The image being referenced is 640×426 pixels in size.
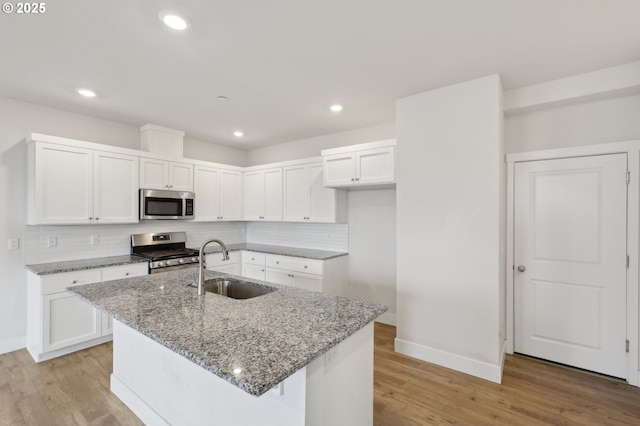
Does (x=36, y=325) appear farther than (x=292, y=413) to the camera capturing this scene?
Yes

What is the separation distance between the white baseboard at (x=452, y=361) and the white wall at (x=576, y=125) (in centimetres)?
213

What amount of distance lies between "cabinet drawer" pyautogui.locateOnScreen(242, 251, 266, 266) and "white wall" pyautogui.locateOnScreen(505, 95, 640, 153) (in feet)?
11.1

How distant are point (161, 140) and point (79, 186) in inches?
45.0

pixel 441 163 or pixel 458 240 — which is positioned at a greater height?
pixel 441 163

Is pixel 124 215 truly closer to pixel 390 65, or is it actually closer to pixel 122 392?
pixel 122 392

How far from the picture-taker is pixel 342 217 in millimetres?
4082

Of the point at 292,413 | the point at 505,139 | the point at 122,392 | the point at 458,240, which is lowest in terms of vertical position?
the point at 122,392

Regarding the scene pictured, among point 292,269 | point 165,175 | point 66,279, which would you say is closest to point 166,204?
point 165,175

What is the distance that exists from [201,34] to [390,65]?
4.71ft

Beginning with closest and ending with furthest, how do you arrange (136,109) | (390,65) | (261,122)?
1. (390,65)
2. (136,109)
3. (261,122)

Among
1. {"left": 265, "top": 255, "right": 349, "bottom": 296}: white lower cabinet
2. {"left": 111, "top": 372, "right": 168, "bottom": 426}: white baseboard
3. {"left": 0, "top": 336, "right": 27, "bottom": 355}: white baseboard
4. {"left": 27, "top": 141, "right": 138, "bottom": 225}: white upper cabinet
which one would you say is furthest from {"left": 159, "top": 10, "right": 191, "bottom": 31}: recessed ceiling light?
{"left": 0, "top": 336, "right": 27, "bottom": 355}: white baseboard

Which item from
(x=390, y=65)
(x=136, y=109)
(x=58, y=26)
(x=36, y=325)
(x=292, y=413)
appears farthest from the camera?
(x=136, y=109)

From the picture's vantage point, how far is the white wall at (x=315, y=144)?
3.92 metres

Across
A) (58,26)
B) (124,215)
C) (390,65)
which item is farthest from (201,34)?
(124,215)
